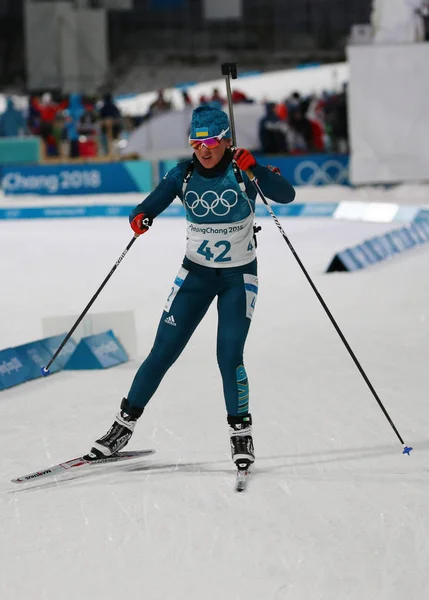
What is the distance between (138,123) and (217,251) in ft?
70.9

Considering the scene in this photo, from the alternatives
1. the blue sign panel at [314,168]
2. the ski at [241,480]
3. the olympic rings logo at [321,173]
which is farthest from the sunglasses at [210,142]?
the olympic rings logo at [321,173]

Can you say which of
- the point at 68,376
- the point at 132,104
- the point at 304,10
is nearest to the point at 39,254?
the point at 68,376

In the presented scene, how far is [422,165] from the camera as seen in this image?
836 inches

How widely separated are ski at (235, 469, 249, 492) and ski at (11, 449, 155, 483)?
72cm

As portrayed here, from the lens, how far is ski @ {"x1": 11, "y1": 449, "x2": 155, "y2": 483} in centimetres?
542

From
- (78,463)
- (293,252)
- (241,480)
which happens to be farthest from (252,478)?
(293,252)

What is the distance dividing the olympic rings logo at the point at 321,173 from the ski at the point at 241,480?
1696 centimetres

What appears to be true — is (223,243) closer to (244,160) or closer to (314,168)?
(244,160)

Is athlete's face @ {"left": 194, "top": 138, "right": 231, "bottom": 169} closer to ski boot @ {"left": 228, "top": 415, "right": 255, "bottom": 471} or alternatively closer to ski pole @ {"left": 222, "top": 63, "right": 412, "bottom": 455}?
ski pole @ {"left": 222, "top": 63, "right": 412, "bottom": 455}

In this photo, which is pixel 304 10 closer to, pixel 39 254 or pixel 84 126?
pixel 84 126

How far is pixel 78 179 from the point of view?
23016mm

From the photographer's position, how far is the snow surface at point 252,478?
412cm

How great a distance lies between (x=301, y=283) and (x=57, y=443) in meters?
6.29

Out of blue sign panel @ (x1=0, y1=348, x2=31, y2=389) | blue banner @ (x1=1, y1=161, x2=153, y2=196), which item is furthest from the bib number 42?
blue banner @ (x1=1, y1=161, x2=153, y2=196)
